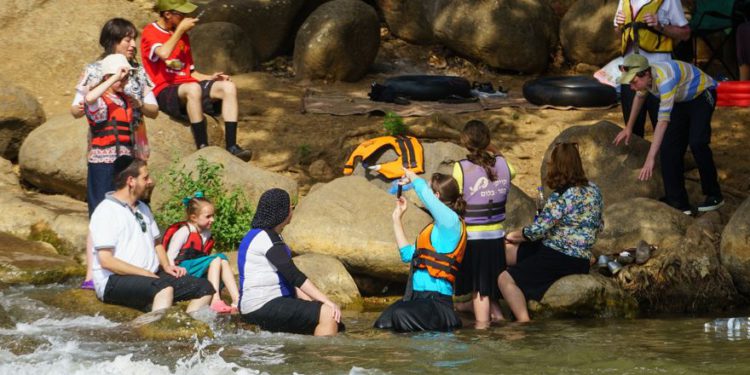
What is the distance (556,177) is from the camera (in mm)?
9531

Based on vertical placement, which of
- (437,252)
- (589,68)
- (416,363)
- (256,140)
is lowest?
(416,363)

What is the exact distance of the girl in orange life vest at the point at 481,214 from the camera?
9180 mm

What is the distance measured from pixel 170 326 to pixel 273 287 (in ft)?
2.38

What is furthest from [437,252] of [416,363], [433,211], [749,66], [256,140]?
[749,66]

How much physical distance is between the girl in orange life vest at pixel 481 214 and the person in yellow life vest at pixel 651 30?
110 inches

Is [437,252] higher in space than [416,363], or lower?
higher

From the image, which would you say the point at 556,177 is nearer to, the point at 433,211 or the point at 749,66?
the point at 433,211

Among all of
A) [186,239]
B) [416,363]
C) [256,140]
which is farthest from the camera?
[256,140]

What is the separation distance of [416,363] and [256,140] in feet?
20.2

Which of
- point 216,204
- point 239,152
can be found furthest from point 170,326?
point 239,152

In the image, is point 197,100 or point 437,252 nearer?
point 437,252

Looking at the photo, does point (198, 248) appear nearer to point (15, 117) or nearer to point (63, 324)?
point (63, 324)

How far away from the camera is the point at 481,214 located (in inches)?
362

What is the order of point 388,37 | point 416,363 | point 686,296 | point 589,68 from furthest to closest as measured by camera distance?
point 388,37
point 589,68
point 686,296
point 416,363
